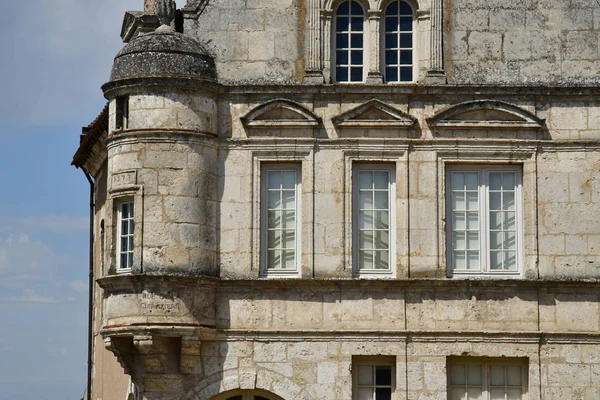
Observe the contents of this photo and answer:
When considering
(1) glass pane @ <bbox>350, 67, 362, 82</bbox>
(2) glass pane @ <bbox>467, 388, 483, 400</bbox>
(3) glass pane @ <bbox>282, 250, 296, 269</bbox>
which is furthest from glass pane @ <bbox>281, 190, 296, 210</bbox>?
(2) glass pane @ <bbox>467, 388, 483, 400</bbox>

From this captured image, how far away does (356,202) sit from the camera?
26.1 meters

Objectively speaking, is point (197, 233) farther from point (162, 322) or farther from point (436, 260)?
point (436, 260)

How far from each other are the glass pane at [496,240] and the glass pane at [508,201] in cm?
42

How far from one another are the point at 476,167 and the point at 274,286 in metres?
3.68

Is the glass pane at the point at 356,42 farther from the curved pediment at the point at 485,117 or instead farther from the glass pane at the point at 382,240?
the glass pane at the point at 382,240

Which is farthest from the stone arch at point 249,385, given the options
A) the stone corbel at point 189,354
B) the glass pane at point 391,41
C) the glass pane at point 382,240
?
the glass pane at point 391,41

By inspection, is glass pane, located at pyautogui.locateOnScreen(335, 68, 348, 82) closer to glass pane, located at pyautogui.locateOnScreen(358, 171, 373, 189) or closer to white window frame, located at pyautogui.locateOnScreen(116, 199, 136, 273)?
glass pane, located at pyautogui.locateOnScreen(358, 171, 373, 189)

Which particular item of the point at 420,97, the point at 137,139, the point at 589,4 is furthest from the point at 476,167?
the point at 137,139

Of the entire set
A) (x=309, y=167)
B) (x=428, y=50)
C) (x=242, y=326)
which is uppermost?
(x=428, y=50)

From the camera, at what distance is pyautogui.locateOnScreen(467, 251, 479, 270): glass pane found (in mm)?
26016

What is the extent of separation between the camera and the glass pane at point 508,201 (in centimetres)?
2616

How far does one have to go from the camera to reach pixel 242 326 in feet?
84.3

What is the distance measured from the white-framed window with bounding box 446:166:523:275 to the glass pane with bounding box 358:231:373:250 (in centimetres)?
121

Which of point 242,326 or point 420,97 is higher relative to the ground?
point 420,97
